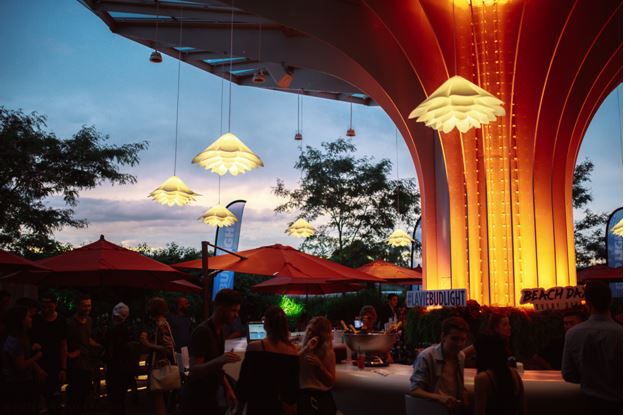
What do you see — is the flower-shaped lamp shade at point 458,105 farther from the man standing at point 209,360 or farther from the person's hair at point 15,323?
the person's hair at point 15,323

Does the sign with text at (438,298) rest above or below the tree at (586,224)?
below

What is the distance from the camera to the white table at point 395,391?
5.01 meters

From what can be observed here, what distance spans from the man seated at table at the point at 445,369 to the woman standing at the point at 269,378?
819 mm

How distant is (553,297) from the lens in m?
9.06

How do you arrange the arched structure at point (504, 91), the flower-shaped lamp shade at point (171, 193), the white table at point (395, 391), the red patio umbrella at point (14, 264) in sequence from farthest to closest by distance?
the flower-shaped lamp shade at point (171, 193)
the arched structure at point (504, 91)
the red patio umbrella at point (14, 264)
the white table at point (395, 391)

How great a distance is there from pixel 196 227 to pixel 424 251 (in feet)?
69.0

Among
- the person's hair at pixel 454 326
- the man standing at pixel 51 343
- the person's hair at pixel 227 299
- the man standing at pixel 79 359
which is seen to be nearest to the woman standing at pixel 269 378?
the person's hair at pixel 227 299

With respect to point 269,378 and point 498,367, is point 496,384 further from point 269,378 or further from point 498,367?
point 269,378

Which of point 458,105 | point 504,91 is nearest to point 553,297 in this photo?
point 504,91

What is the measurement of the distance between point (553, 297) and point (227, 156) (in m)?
4.54

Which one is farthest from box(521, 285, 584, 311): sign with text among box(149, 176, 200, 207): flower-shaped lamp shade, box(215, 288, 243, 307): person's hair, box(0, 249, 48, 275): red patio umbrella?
box(0, 249, 48, 275): red patio umbrella

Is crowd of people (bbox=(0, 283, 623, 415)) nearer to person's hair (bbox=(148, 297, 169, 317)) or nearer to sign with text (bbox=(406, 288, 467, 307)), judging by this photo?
person's hair (bbox=(148, 297, 169, 317))

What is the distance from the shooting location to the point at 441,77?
10648 mm

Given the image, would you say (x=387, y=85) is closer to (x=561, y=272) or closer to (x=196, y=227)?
(x=561, y=272)
